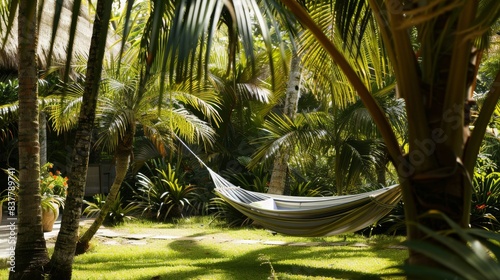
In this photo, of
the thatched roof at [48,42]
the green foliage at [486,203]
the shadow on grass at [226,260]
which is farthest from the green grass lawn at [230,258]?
the thatched roof at [48,42]

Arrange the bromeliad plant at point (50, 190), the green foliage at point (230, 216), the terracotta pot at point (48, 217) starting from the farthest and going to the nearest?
the green foliage at point (230, 216)
the terracotta pot at point (48, 217)
the bromeliad plant at point (50, 190)

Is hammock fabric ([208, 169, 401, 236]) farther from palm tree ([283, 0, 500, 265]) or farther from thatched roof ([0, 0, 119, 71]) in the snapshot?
thatched roof ([0, 0, 119, 71])

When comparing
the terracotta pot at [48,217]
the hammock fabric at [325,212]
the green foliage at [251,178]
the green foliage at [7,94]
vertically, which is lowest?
the terracotta pot at [48,217]

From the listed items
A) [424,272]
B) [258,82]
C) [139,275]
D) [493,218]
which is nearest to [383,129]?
[424,272]

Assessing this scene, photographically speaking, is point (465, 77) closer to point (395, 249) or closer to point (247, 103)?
point (395, 249)

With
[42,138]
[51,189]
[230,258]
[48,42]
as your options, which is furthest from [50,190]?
[230,258]

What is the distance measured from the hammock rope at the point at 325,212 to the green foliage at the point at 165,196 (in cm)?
402

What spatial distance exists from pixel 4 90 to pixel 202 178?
3.57m

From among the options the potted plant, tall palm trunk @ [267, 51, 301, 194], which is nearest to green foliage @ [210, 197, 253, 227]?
tall palm trunk @ [267, 51, 301, 194]

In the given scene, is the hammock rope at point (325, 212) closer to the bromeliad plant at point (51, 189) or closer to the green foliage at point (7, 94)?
the bromeliad plant at point (51, 189)

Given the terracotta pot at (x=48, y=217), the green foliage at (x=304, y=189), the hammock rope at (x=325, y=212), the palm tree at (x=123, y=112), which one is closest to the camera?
the hammock rope at (x=325, y=212)

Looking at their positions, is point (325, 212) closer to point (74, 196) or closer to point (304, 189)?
point (74, 196)

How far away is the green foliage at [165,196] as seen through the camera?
9711 mm

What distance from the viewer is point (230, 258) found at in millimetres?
6141
